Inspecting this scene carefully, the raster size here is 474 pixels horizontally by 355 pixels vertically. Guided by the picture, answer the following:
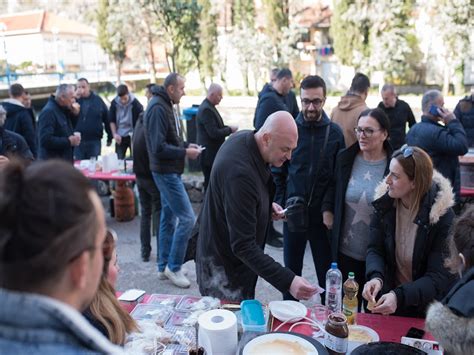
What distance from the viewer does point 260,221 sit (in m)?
2.48

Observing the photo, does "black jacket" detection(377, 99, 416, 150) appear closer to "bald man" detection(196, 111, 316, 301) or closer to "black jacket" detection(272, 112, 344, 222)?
"black jacket" detection(272, 112, 344, 222)

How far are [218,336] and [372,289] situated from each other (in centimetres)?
91

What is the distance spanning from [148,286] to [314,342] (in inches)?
116

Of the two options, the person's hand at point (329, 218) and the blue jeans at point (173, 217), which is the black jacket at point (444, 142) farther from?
the blue jeans at point (173, 217)

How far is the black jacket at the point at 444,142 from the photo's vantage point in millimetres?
4051

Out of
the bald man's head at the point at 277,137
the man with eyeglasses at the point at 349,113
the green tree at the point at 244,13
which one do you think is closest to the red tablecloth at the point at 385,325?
the bald man's head at the point at 277,137

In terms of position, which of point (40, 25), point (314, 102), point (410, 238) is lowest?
point (410, 238)

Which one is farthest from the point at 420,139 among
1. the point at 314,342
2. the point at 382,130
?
the point at 314,342

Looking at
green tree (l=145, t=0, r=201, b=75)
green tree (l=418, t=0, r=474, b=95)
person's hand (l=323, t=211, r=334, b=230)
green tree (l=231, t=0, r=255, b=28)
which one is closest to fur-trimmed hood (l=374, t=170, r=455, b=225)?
person's hand (l=323, t=211, r=334, b=230)

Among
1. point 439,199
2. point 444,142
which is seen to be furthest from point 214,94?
point 439,199

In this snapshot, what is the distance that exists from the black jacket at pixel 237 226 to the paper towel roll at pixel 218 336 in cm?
47

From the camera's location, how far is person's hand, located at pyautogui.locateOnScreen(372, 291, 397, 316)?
2.17 m

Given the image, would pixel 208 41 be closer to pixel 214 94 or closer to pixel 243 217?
pixel 214 94

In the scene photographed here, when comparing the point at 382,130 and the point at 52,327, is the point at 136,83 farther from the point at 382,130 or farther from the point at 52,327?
the point at 52,327
